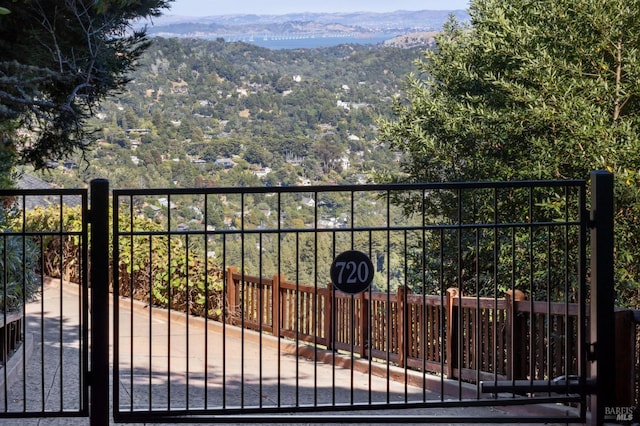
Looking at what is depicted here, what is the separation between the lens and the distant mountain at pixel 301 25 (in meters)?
74.8

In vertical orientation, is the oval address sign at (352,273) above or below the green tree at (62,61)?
below

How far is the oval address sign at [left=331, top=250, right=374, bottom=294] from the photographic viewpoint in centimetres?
566

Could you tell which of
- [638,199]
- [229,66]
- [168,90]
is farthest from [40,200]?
[229,66]

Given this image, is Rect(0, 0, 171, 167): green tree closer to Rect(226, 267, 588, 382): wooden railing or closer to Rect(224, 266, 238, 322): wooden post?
Rect(224, 266, 238, 322): wooden post

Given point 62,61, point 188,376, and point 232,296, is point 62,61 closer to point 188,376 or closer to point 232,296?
point 232,296

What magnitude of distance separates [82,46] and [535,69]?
8.29 metres

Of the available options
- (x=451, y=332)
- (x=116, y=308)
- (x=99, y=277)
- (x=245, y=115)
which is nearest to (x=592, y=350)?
(x=116, y=308)

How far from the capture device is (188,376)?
613cm

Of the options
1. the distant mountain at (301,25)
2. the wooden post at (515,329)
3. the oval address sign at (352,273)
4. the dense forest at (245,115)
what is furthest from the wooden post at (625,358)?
the distant mountain at (301,25)

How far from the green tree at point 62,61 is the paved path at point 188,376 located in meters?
2.62

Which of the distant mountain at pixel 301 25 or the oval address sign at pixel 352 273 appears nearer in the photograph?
the oval address sign at pixel 352 273

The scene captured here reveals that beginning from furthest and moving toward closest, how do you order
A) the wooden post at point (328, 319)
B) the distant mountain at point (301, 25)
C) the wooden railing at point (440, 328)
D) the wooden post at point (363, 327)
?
the distant mountain at point (301, 25) → the wooden post at point (328, 319) → the wooden post at point (363, 327) → the wooden railing at point (440, 328)

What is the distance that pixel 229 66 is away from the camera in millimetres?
61094

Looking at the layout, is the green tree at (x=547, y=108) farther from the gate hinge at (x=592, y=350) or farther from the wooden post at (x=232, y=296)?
the gate hinge at (x=592, y=350)
